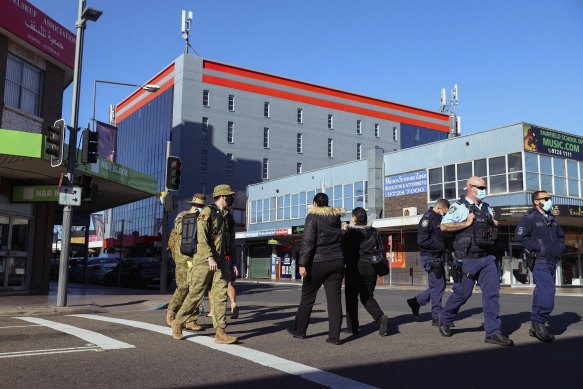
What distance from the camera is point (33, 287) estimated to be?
1625 cm

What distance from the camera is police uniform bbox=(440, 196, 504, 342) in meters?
6.56

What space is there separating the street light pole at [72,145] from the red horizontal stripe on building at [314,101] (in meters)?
44.2

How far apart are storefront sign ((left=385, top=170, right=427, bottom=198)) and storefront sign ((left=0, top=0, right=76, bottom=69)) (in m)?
21.3

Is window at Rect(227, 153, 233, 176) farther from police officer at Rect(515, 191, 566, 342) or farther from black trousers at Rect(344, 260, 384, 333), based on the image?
police officer at Rect(515, 191, 566, 342)

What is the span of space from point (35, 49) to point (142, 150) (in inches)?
1966

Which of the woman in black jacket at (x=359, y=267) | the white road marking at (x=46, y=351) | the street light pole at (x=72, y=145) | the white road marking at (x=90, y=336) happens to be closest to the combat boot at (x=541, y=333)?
the woman in black jacket at (x=359, y=267)

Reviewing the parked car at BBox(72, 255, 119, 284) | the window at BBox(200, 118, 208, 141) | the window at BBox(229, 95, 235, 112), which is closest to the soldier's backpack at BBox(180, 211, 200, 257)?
the parked car at BBox(72, 255, 119, 284)

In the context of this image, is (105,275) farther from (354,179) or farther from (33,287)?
(354,179)

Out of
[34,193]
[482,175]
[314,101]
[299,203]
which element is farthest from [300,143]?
[34,193]

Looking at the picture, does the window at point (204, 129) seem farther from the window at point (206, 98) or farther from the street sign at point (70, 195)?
the street sign at point (70, 195)

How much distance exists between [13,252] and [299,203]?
2778 cm

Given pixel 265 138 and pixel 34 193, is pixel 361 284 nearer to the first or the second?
pixel 34 193

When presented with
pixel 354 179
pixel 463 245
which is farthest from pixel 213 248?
pixel 354 179

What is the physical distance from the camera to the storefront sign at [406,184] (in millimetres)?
32656
